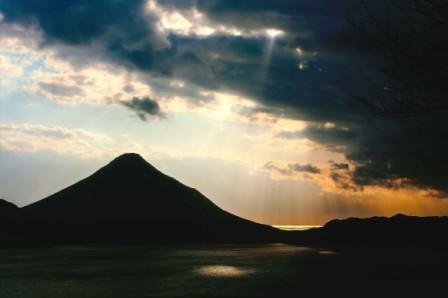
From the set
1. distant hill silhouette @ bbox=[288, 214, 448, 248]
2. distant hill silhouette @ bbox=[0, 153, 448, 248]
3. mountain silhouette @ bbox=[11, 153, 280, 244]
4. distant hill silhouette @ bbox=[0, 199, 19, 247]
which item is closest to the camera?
distant hill silhouette @ bbox=[0, 199, 19, 247]

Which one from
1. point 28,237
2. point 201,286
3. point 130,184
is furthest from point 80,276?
point 130,184

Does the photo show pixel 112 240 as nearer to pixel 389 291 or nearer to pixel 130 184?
pixel 130 184

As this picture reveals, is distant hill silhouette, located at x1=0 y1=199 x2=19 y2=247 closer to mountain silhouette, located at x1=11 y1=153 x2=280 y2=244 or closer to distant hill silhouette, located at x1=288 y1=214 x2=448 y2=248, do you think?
mountain silhouette, located at x1=11 y1=153 x2=280 y2=244

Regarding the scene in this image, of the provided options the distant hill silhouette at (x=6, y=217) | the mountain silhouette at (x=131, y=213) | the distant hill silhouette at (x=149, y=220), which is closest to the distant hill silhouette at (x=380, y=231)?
the distant hill silhouette at (x=149, y=220)

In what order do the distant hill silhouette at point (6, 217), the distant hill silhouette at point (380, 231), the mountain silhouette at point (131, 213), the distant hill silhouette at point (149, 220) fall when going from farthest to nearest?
the distant hill silhouette at point (380, 231) → the mountain silhouette at point (131, 213) → the distant hill silhouette at point (149, 220) → the distant hill silhouette at point (6, 217)

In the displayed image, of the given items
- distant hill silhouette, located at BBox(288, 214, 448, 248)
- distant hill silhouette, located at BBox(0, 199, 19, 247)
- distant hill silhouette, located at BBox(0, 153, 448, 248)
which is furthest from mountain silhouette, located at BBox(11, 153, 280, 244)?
distant hill silhouette, located at BBox(288, 214, 448, 248)

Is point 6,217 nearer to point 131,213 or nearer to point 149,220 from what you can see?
point 131,213

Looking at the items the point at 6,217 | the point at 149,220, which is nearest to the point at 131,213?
the point at 149,220

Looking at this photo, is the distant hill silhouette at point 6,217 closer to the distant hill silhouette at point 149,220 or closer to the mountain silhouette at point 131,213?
the distant hill silhouette at point 149,220
